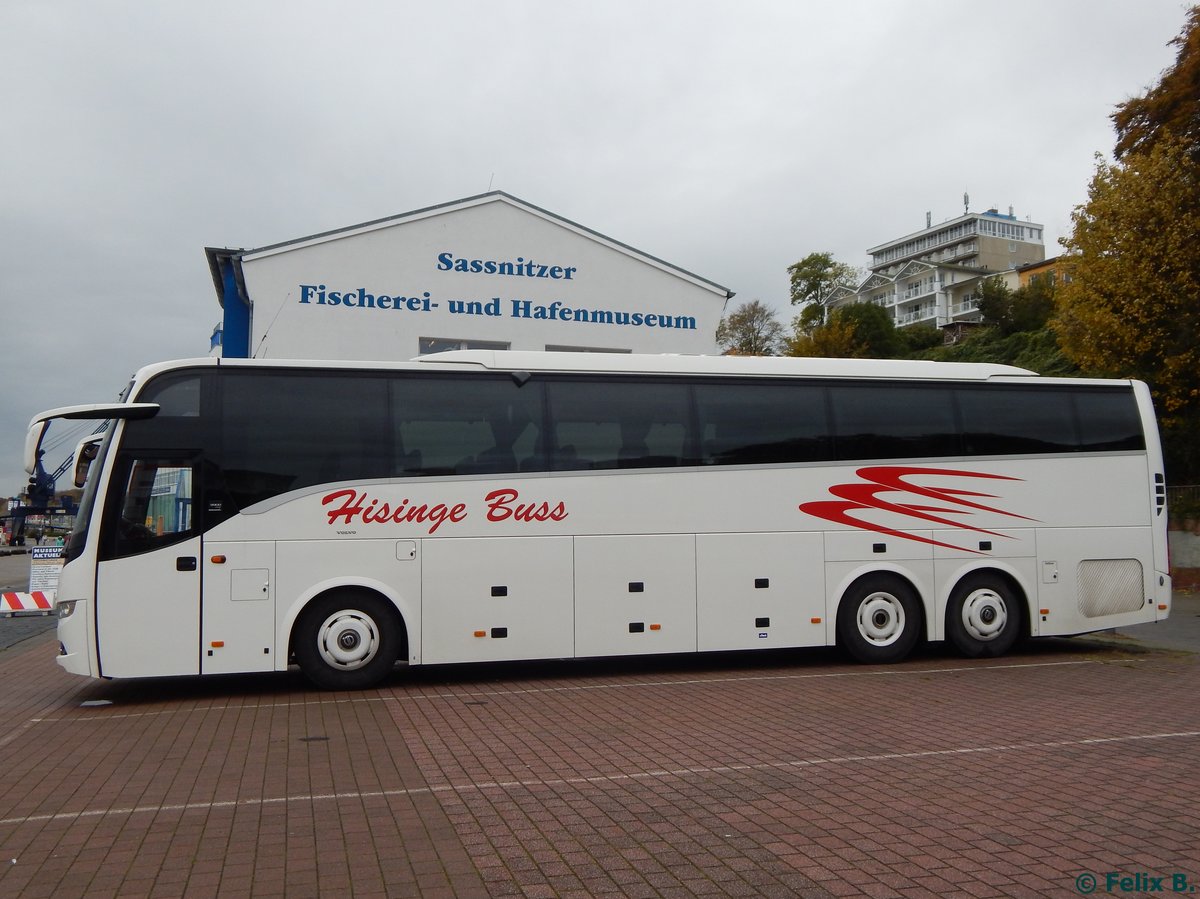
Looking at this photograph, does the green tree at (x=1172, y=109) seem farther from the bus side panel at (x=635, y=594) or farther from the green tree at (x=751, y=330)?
the green tree at (x=751, y=330)

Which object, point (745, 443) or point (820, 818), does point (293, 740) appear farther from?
point (745, 443)

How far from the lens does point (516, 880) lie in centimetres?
500

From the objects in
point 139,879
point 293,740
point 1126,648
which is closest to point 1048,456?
point 1126,648

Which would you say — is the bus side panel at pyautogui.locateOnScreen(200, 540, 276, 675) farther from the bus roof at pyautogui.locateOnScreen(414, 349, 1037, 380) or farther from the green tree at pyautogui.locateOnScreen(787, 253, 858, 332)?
the green tree at pyautogui.locateOnScreen(787, 253, 858, 332)

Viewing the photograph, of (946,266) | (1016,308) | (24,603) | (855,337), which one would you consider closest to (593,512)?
(24,603)

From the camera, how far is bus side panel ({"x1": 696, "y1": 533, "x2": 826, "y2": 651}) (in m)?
11.8

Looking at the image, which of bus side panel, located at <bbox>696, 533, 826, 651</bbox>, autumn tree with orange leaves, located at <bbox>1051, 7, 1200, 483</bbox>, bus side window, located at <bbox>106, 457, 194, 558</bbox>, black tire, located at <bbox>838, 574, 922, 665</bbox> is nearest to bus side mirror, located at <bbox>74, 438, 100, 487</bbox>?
bus side window, located at <bbox>106, 457, 194, 558</bbox>

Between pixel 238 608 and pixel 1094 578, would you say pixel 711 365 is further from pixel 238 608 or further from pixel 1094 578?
pixel 238 608

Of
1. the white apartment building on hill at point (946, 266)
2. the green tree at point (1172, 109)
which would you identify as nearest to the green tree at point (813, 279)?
the white apartment building on hill at point (946, 266)

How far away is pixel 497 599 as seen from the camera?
11.1 meters

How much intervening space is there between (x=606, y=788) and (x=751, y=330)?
206 feet

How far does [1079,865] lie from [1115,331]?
63.9 ft

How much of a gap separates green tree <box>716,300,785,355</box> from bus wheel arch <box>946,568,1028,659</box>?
181 ft

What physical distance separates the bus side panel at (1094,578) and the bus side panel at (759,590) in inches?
121
